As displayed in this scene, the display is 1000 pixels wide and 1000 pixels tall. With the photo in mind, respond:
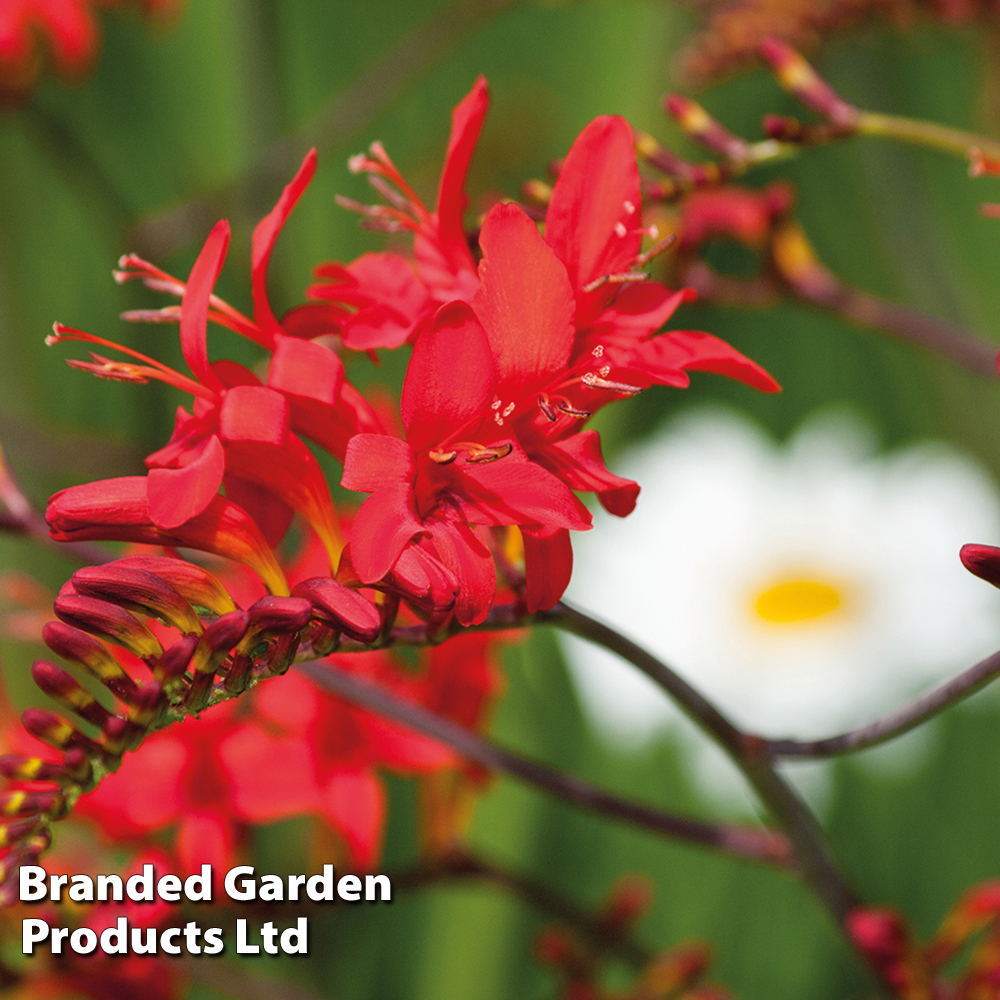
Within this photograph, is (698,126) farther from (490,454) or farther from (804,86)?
(490,454)

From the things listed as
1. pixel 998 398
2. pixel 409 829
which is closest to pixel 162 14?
pixel 409 829

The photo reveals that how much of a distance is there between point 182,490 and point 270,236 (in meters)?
0.06

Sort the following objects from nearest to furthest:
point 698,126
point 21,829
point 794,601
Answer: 1. point 21,829
2. point 698,126
3. point 794,601

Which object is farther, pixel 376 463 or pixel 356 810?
pixel 356 810

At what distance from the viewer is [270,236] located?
0.20 meters

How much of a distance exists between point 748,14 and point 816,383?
0.43 meters

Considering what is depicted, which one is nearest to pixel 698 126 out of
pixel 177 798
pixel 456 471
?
pixel 456 471

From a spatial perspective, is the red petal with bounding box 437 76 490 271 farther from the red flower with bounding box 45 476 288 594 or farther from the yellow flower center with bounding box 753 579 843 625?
the yellow flower center with bounding box 753 579 843 625

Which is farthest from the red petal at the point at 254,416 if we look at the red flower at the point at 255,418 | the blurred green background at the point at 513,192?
the blurred green background at the point at 513,192

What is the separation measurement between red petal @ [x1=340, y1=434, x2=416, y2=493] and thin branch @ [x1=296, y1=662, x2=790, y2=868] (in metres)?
0.08

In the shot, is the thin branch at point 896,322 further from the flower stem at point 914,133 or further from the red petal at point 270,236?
the red petal at point 270,236

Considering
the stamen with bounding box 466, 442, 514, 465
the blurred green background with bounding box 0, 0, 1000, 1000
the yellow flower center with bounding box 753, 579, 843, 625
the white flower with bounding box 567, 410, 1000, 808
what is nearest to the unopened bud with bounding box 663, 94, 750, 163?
the stamen with bounding box 466, 442, 514, 465

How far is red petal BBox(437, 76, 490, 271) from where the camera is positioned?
0.71 ft

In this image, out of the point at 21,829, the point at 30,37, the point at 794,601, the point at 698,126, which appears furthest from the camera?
the point at 794,601
